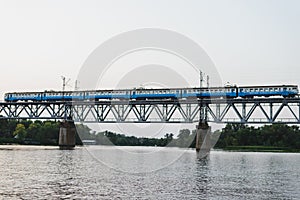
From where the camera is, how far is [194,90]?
8900 cm

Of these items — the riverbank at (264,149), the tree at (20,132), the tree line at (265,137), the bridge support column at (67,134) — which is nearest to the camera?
the bridge support column at (67,134)

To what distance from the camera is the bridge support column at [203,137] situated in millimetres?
94125

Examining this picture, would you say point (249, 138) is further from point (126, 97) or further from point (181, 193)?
point (181, 193)

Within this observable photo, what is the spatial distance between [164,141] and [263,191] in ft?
521

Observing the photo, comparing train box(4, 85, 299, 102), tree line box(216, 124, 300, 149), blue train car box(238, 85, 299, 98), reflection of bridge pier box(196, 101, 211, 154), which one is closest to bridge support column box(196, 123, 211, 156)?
reflection of bridge pier box(196, 101, 211, 154)

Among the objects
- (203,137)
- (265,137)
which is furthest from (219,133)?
(203,137)

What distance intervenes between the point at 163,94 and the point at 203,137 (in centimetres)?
1406

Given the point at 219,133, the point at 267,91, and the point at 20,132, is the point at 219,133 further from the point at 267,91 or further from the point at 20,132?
the point at 267,91

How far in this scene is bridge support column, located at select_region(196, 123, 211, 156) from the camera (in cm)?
9412

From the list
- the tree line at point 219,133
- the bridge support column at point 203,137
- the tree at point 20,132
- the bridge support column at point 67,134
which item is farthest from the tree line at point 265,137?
the tree at point 20,132

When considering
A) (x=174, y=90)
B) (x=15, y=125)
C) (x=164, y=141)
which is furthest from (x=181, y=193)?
(x=164, y=141)

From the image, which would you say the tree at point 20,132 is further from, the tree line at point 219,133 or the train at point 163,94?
the train at point 163,94

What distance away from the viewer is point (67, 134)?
111000mm

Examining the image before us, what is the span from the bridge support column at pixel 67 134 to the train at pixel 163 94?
10450 millimetres
